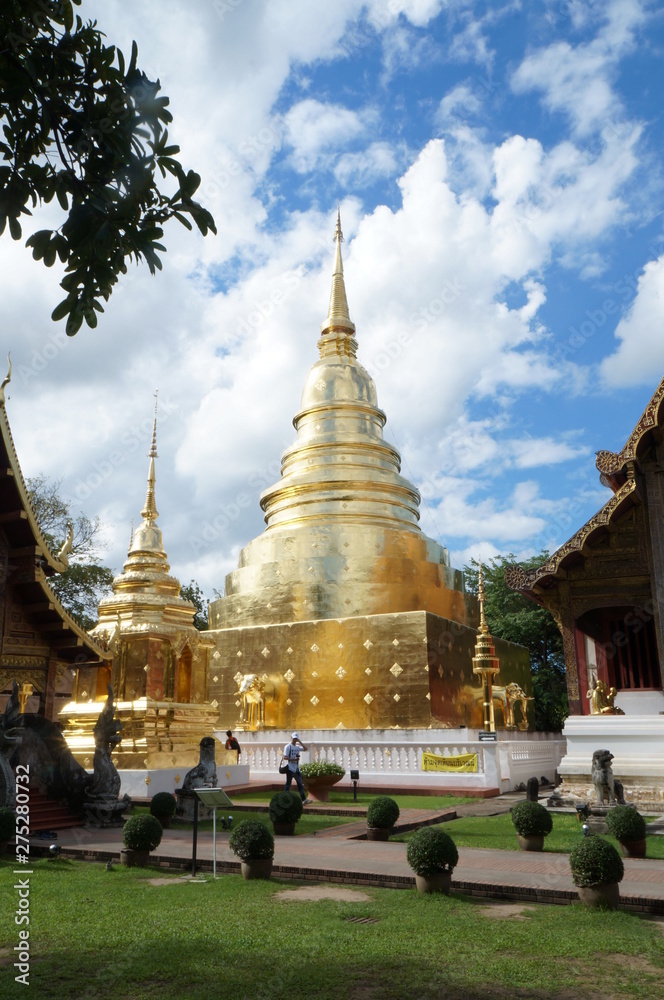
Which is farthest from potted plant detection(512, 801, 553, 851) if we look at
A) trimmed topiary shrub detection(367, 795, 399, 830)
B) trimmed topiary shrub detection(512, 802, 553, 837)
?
trimmed topiary shrub detection(367, 795, 399, 830)

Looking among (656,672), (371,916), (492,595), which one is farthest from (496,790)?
(492,595)

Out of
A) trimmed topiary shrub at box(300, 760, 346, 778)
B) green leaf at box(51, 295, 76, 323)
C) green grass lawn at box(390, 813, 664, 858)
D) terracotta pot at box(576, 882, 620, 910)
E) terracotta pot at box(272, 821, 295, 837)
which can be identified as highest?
green leaf at box(51, 295, 76, 323)

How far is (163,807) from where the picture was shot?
1297cm

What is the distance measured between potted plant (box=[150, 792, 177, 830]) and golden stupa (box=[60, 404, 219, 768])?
15.4ft

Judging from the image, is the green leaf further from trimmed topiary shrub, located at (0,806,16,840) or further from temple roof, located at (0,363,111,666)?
temple roof, located at (0,363,111,666)

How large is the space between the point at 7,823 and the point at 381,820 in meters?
4.91

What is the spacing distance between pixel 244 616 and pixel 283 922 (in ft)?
69.5

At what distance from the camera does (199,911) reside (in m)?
7.16

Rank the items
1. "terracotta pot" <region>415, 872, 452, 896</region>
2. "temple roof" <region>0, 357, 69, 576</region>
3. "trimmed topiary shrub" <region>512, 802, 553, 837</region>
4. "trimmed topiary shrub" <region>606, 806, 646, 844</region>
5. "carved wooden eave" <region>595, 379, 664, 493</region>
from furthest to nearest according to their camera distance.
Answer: "carved wooden eave" <region>595, 379, 664, 493</region> → "temple roof" <region>0, 357, 69, 576</region> → "trimmed topiary shrub" <region>512, 802, 553, 837</region> → "trimmed topiary shrub" <region>606, 806, 646, 844</region> → "terracotta pot" <region>415, 872, 452, 896</region>

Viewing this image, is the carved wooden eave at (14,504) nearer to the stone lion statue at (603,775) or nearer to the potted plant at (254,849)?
the potted plant at (254,849)

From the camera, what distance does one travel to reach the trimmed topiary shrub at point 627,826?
30.8 feet

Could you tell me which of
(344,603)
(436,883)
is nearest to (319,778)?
(436,883)

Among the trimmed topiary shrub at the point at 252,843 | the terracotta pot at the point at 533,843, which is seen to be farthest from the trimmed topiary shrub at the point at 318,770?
the trimmed topiary shrub at the point at 252,843

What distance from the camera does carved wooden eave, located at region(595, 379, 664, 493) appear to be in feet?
49.6
